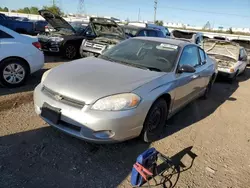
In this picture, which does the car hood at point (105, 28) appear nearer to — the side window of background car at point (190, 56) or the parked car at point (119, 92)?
the side window of background car at point (190, 56)

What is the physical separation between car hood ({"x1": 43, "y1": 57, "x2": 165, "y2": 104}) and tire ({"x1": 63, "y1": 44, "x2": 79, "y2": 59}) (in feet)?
17.6

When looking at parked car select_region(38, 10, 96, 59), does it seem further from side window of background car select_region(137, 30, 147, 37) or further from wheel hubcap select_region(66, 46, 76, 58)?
side window of background car select_region(137, 30, 147, 37)

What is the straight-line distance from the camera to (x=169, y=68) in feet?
12.3

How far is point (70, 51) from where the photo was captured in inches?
356

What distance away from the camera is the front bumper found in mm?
2746

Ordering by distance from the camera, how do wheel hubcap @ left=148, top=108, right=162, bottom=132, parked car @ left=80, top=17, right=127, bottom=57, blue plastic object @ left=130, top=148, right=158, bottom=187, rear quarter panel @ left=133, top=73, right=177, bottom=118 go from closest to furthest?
blue plastic object @ left=130, top=148, right=158, bottom=187 → rear quarter panel @ left=133, top=73, right=177, bottom=118 → wheel hubcap @ left=148, top=108, right=162, bottom=132 → parked car @ left=80, top=17, right=127, bottom=57

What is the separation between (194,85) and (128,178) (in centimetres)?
251

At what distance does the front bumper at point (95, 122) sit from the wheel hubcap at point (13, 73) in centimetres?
267

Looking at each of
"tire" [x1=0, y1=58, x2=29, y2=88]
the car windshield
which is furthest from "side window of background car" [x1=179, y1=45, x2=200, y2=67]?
"tire" [x1=0, y1=58, x2=29, y2=88]

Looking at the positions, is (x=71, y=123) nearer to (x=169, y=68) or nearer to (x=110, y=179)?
(x=110, y=179)

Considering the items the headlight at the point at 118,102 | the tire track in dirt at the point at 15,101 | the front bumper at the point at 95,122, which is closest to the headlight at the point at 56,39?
the tire track in dirt at the point at 15,101

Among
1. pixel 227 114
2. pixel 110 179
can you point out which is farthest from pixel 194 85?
pixel 110 179

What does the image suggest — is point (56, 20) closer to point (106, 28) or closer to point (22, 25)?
point (106, 28)

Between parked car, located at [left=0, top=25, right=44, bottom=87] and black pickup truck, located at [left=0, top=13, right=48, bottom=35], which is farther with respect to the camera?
black pickup truck, located at [left=0, top=13, right=48, bottom=35]
